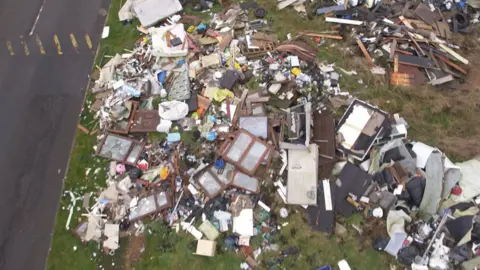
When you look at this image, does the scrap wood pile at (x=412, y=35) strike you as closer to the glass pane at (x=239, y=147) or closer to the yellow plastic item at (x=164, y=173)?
the glass pane at (x=239, y=147)

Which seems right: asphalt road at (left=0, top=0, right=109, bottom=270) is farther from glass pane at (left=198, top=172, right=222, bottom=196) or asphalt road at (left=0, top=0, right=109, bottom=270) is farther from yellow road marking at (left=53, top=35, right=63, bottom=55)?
glass pane at (left=198, top=172, right=222, bottom=196)

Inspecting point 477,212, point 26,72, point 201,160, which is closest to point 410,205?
point 477,212

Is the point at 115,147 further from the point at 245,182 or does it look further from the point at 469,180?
the point at 469,180

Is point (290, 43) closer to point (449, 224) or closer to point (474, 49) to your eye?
point (474, 49)

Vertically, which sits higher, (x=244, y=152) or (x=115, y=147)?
(x=244, y=152)

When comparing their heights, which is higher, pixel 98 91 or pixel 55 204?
pixel 98 91

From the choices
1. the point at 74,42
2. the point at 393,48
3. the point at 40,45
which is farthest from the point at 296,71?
the point at 40,45
